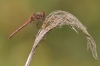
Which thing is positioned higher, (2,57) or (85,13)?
(85,13)

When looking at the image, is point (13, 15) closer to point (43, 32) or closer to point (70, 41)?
point (70, 41)

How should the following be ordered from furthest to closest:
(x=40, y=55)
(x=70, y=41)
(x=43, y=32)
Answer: (x=70, y=41) → (x=40, y=55) → (x=43, y=32)

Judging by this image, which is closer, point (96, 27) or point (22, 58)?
point (22, 58)

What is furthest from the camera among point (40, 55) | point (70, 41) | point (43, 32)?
point (70, 41)

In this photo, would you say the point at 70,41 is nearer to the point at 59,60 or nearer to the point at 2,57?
the point at 59,60

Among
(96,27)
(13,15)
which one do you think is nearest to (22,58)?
(13,15)

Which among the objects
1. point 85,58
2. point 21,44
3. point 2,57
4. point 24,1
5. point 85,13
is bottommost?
point 2,57
